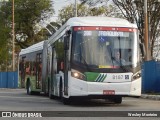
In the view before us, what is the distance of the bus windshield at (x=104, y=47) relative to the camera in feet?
56.6

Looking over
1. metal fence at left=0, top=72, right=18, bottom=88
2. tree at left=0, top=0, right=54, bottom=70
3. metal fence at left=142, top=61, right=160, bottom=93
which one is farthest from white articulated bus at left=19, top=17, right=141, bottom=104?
tree at left=0, top=0, right=54, bottom=70

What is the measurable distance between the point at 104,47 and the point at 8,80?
38683 mm

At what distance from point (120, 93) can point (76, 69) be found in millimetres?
1829

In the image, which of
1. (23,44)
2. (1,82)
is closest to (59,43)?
(1,82)

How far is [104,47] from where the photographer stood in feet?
57.2

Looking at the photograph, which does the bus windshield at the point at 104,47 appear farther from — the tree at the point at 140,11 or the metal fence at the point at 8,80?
the metal fence at the point at 8,80

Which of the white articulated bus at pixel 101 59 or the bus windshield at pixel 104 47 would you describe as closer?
the white articulated bus at pixel 101 59

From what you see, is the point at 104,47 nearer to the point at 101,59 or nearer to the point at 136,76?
the point at 101,59

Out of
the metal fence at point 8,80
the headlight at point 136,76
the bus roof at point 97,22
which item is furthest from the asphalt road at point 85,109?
the metal fence at point 8,80

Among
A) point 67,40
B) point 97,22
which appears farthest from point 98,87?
point 97,22

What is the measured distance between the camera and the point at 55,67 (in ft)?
70.2

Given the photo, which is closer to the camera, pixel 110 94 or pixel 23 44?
pixel 110 94

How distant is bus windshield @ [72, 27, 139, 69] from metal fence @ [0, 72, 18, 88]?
122ft

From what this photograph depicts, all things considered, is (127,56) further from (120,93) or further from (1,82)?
(1,82)
